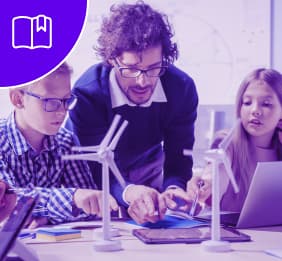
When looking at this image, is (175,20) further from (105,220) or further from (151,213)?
(105,220)

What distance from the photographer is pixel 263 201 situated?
5.05 ft

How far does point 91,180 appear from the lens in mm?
2064

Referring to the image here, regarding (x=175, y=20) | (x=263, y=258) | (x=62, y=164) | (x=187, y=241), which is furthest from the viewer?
(x=175, y=20)

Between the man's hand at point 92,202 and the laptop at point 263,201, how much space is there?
1.27 feet

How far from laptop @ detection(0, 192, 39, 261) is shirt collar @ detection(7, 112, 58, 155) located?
80 centimetres

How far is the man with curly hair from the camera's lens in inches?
90.1

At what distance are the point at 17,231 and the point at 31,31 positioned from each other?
1.54 meters

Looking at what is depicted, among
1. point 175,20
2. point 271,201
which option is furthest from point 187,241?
point 175,20

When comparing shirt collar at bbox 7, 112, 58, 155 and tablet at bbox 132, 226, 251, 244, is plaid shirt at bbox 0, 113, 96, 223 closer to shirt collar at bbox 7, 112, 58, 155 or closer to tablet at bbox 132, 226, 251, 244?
shirt collar at bbox 7, 112, 58, 155

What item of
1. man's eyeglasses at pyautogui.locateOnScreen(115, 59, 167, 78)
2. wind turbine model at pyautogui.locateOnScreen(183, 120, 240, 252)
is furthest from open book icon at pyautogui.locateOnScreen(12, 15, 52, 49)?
wind turbine model at pyautogui.locateOnScreen(183, 120, 240, 252)

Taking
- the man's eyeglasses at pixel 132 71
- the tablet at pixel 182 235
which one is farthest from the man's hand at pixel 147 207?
the man's eyeglasses at pixel 132 71

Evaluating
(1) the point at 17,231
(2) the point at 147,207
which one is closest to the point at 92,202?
(2) the point at 147,207

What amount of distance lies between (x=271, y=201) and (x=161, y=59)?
3.44 ft

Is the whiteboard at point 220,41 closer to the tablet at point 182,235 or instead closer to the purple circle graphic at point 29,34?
the purple circle graphic at point 29,34
